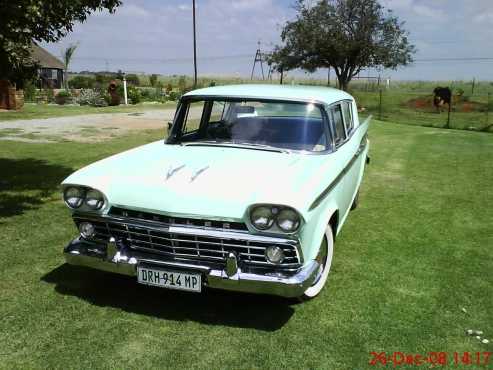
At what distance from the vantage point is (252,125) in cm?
416

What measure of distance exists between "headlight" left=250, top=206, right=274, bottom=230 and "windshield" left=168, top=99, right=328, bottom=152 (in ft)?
3.82

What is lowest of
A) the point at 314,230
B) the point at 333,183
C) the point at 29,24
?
the point at 314,230

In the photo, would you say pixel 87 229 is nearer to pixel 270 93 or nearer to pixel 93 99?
pixel 270 93

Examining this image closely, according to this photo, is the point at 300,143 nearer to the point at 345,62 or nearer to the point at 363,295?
the point at 363,295

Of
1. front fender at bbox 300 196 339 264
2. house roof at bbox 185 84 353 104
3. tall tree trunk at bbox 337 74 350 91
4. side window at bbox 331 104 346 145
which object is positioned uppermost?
tall tree trunk at bbox 337 74 350 91

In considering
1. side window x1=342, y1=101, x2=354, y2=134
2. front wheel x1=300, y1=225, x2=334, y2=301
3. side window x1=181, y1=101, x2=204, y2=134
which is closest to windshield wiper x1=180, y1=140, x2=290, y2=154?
side window x1=181, y1=101, x2=204, y2=134

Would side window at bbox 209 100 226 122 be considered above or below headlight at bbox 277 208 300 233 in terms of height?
above

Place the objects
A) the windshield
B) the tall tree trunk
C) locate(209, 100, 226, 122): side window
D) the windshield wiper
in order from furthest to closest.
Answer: the tall tree trunk, locate(209, 100, 226, 122): side window, the windshield, the windshield wiper

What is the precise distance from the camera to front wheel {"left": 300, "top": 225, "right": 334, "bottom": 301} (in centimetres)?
349

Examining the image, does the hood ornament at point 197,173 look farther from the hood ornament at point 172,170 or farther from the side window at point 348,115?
the side window at point 348,115

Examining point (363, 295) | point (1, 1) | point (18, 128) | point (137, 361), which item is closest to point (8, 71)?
point (1, 1)

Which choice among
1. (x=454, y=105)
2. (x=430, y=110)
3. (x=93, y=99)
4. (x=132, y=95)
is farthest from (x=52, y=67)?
(x=454, y=105)

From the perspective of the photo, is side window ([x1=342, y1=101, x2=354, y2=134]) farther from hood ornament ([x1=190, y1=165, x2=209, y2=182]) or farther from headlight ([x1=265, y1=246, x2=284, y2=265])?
headlight ([x1=265, y1=246, x2=284, y2=265])

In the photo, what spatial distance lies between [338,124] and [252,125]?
0.86m
